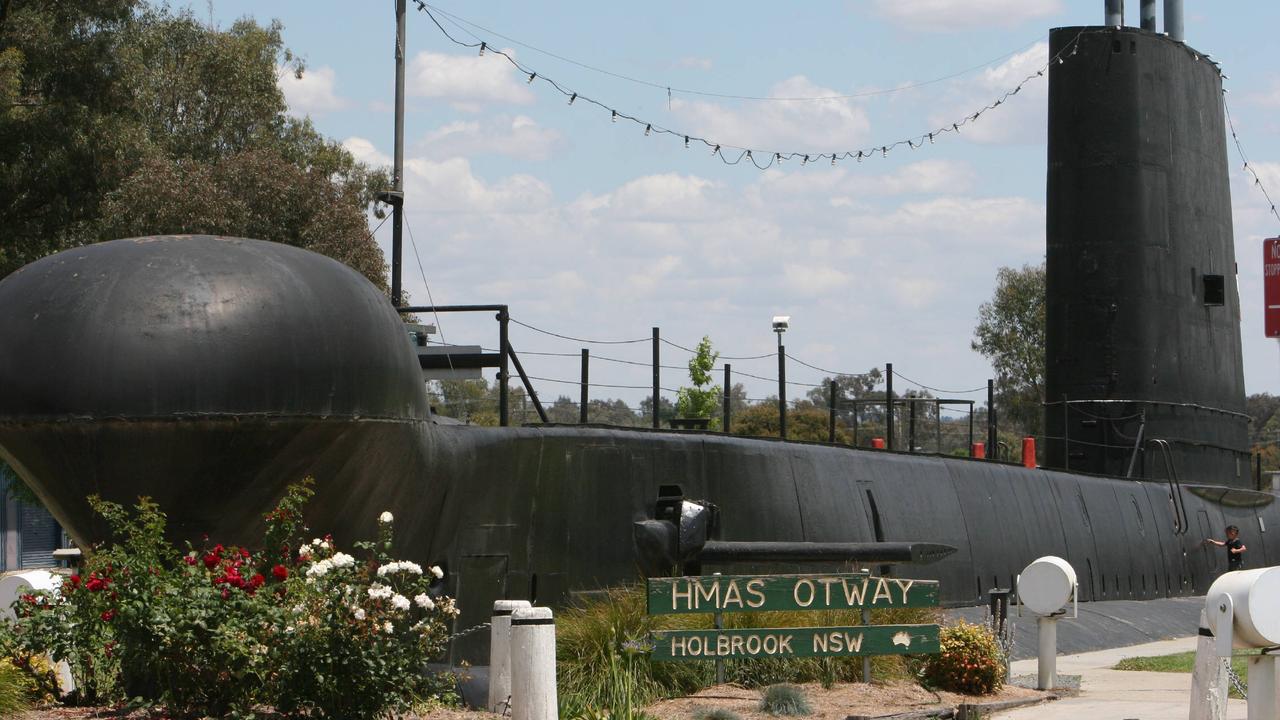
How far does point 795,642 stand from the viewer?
36.7 feet

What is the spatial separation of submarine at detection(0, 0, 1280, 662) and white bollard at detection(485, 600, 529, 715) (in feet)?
3.08

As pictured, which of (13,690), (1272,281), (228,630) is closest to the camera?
(228,630)

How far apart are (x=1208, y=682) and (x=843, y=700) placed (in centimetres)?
274

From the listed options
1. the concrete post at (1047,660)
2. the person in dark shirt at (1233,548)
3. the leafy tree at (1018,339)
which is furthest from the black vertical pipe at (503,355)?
the leafy tree at (1018,339)

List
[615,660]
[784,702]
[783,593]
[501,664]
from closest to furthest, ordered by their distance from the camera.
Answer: [501,664]
[784,702]
[615,660]
[783,593]

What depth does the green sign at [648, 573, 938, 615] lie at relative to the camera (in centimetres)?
1097

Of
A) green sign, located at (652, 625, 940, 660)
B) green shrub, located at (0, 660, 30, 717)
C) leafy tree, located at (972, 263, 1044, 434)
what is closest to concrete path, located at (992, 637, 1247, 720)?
green sign, located at (652, 625, 940, 660)

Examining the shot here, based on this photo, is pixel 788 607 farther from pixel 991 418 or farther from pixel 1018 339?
pixel 1018 339

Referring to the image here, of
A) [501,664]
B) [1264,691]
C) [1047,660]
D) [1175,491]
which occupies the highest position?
[1175,491]

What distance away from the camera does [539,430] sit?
37.7 ft

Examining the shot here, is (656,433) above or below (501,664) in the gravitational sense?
above

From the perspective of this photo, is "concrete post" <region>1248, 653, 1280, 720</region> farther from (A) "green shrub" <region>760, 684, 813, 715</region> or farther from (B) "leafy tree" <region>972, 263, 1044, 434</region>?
(B) "leafy tree" <region>972, 263, 1044, 434</region>

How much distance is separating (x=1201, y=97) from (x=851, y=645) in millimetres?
14070

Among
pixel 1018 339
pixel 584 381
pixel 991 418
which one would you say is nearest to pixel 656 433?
pixel 584 381
